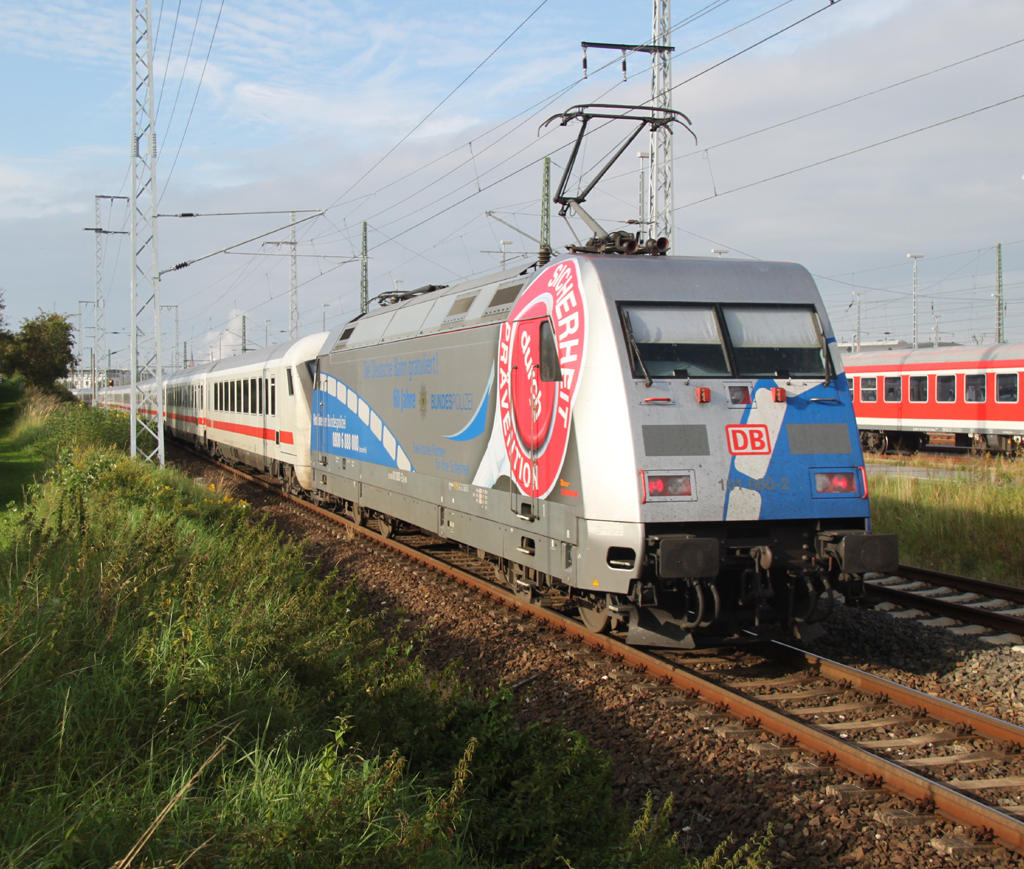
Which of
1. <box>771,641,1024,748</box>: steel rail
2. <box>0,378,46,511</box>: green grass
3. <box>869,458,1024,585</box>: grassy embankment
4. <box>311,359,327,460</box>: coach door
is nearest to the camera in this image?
<box>771,641,1024,748</box>: steel rail

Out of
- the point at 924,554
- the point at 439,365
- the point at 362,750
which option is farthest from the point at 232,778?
the point at 924,554

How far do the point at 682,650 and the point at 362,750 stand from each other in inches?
121

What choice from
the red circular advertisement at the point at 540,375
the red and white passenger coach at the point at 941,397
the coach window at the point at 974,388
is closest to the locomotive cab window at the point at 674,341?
the red circular advertisement at the point at 540,375

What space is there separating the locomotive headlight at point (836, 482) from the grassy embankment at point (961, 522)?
15.5 ft

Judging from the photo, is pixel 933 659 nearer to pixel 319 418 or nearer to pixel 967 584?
pixel 967 584

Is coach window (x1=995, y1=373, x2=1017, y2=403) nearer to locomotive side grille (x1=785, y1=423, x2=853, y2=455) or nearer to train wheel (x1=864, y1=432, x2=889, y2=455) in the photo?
train wheel (x1=864, y1=432, x2=889, y2=455)

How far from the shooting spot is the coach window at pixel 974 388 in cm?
2231

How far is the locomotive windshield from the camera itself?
6.45 meters

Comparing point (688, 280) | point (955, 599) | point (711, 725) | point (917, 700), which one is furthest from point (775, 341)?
point (955, 599)

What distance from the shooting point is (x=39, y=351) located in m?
46.2

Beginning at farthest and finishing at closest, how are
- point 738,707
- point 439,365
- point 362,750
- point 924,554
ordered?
point 924,554, point 439,365, point 738,707, point 362,750

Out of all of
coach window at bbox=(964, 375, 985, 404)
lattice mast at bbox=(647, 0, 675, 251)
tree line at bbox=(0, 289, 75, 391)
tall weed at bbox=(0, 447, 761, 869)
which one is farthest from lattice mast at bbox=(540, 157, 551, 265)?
tree line at bbox=(0, 289, 75, 391)

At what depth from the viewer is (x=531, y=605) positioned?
8148 millimetres

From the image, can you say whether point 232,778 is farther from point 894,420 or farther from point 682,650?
point 894,420
